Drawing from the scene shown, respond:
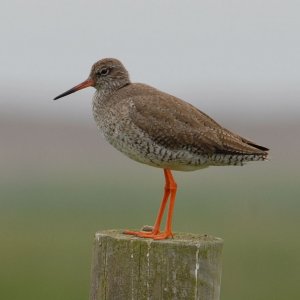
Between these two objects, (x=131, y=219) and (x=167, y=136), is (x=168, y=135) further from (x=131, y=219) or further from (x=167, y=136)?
(x=131, y=219)

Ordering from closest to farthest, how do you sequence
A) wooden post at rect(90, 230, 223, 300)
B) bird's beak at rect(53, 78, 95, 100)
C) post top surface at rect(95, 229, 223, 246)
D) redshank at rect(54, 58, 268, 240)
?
wooden post at rect(90, 230, 223, 300) → post top surface at rect(95, 229, 223, 246) → redshank at rect(54, 58, 268, 240) → bird's beak at rect(53, 78, 95, 100)

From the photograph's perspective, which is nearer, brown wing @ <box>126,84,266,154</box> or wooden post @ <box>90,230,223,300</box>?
wooden post @ <box>90,230,223,300</box>

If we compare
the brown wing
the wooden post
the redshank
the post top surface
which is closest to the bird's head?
the redshank

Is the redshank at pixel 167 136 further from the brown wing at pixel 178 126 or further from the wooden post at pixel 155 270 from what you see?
the wooden post at pixel 155 270

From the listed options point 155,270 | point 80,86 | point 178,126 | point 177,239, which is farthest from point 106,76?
point 155,270

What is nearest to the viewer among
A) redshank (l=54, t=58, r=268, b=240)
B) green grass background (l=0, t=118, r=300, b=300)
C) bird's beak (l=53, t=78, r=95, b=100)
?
redshank (l=54, t=58, r=268, b=240)

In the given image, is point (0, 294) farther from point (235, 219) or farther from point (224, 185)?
point (224, 185)

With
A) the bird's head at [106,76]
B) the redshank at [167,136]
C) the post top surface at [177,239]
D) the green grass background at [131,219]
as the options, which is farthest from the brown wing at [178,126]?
the green grass background at [131,219]

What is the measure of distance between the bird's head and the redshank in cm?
48

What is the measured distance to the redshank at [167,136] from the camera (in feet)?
26.3

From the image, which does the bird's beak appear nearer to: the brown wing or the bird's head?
the bird's head

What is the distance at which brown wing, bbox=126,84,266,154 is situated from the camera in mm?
8047

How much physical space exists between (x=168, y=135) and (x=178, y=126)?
4.4 inches

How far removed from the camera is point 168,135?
8.05m
